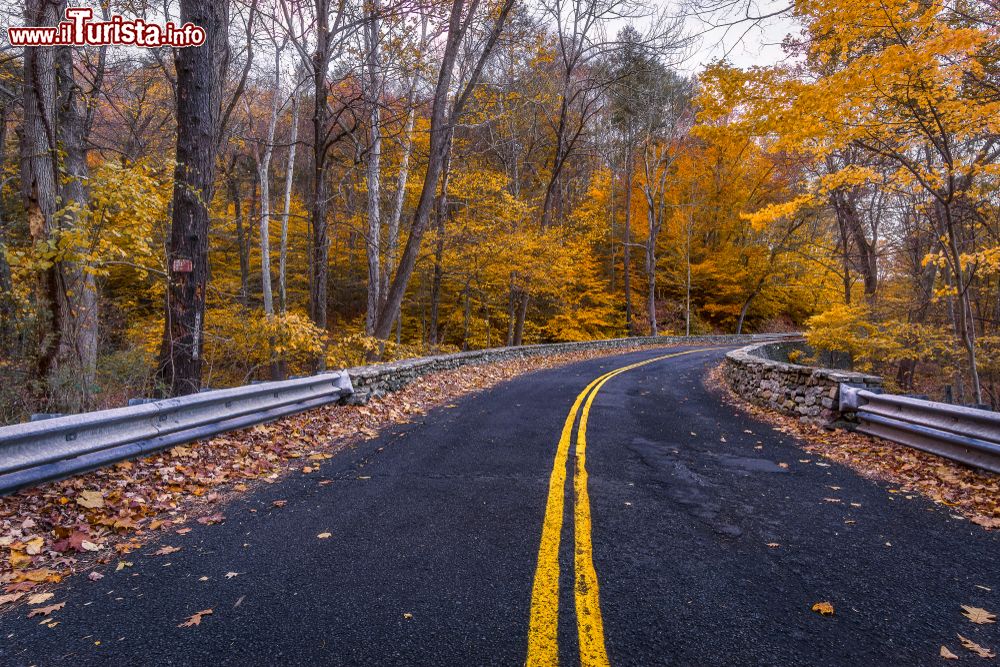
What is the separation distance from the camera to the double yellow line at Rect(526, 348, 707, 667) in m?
2.11

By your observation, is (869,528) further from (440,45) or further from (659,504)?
(440,45)

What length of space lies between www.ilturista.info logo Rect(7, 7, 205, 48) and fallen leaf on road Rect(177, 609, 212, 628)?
6948mm

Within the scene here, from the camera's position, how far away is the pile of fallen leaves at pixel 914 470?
155 inches

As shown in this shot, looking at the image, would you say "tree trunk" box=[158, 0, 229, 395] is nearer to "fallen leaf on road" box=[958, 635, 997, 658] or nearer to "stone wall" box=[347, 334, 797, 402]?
"stone wall" box=[347, 334, 797, 402]

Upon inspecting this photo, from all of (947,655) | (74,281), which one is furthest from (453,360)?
(947,655)

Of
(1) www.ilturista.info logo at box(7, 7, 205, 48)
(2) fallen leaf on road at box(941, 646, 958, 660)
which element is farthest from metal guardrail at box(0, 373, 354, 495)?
(2) fallen leaf on road at box(941, 646, 958, 660)

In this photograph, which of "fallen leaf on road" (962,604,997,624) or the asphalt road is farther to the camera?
"fallen leaf on road" (962,604,997,624)

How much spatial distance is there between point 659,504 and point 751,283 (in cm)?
3184

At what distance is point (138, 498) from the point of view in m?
3.78

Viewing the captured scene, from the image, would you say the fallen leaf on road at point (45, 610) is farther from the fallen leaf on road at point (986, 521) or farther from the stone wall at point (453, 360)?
the fallen leaf on road at point (986, 521)

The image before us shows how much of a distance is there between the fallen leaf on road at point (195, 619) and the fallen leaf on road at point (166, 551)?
885mm

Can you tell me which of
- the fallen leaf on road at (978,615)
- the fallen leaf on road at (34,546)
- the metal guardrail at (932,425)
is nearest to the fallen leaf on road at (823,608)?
the fallen leaf on road at (978,615)

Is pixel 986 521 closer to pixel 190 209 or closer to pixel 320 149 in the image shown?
pixel 190 209

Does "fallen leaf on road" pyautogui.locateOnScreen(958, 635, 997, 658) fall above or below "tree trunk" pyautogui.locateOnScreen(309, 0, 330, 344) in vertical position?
below
